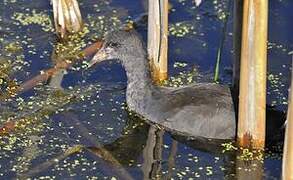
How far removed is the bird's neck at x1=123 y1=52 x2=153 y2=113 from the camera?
7.91 metres

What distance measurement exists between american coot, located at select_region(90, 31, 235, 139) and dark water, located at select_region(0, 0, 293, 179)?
97 millimetres

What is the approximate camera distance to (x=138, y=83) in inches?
314

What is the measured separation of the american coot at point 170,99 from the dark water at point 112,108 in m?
0.10

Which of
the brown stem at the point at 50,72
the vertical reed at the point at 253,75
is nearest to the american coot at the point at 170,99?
the vertical reed at the point at 253,75

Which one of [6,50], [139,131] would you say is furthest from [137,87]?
[6,50]

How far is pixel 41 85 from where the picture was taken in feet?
27.3

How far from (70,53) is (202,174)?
243 cm

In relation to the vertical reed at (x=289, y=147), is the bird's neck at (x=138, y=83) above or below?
below

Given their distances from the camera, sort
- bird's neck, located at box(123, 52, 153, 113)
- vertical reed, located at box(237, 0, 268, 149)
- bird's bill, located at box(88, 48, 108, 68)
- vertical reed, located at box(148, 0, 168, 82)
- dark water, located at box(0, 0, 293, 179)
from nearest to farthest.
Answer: vertical reed, located at box(237, 0, 268, 149), dark water, located at box(0, 0, 293, 179), vertical reed, located at box(148, 0, 168, 82), bird's neck, located at box(123, 52, 153, 113), bird's bill, located at box(88, 48, 108, 68)

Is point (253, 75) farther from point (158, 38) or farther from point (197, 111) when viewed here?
point (158, 38)

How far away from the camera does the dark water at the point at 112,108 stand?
7090 millimetres

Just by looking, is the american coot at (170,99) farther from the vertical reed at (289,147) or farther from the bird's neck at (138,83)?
the vertical reed at (289,147)

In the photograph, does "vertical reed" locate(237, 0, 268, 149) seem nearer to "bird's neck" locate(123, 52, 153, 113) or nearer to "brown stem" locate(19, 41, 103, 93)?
"bird's neck" locate(123, 52, 153, 113)

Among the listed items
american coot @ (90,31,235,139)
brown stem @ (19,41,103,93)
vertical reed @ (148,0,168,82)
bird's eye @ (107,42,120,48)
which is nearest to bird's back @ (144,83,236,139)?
american coot @ (90,31,235,139)
